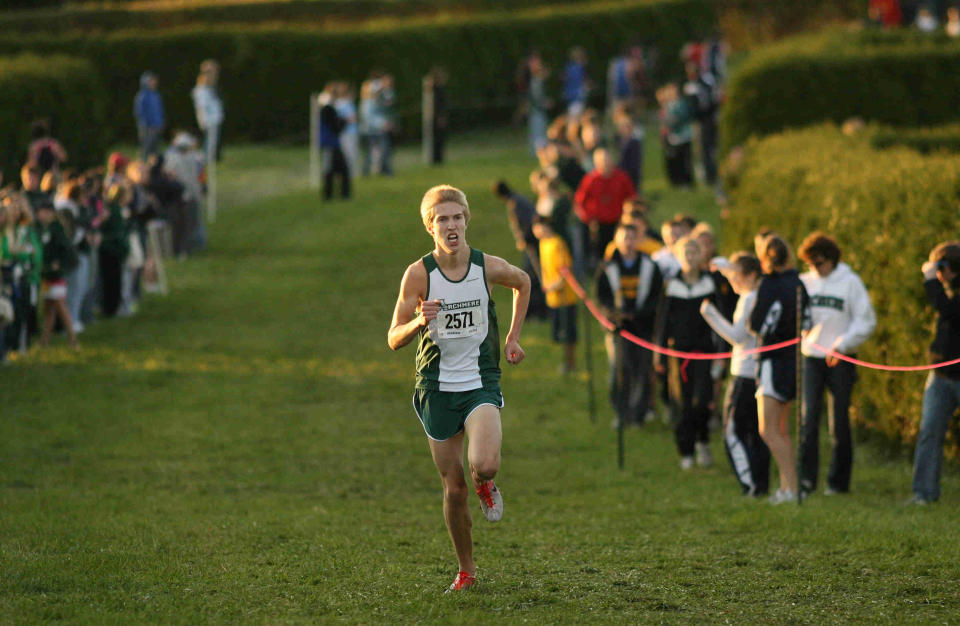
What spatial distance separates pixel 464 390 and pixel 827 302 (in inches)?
172

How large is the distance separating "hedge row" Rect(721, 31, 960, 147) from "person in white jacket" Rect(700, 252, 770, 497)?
15.0 metres

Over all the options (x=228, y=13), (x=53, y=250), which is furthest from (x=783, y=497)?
(x=228, y=13)

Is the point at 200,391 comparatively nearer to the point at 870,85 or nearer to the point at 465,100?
the point at 870,85

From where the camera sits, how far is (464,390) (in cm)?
827

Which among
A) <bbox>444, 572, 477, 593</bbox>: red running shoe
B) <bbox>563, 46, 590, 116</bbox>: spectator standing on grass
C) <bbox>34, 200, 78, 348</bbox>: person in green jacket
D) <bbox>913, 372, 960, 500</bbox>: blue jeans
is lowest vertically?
<bbox>444, 572, 477, 593</bbox>: red running shoe

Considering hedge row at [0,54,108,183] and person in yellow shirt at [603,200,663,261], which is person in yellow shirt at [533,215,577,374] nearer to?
person in yellow shirt at [603,200,663,261]

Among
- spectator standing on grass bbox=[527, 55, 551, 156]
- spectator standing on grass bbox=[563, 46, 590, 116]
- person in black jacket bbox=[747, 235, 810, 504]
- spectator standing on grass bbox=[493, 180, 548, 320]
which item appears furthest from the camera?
spectator standing on grass bbox=[563, 46, 590, 116]

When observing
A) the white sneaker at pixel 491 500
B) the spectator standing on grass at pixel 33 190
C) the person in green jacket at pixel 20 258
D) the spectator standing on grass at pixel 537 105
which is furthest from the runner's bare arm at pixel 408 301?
the spectator standing on grass at pixel 537 105

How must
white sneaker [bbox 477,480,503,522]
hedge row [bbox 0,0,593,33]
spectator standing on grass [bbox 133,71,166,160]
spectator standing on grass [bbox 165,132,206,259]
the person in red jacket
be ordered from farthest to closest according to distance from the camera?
hedge row [bbox 0,0,593,33] < spectator standing on grass [bbox 133,71,166,160] < spectator standing on grass [bbox 165,132,206,259] < the person in red jacket < white sneaker [bbox 477,480,503,522]

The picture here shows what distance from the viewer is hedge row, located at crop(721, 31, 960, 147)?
26625 millimetres

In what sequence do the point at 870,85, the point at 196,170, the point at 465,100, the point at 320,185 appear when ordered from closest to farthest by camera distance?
the point at 196,170 < the point at 870,85 < the point at 320,185 < the point at 465,100

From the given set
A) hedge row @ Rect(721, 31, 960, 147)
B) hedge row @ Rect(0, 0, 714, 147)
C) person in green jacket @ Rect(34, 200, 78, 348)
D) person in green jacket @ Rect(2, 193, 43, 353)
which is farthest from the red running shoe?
hedge row @ Rect(0, 0, 714, 147)

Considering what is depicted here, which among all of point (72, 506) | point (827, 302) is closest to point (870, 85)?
point (827, 302)

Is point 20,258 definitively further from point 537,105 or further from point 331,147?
point 537,105
